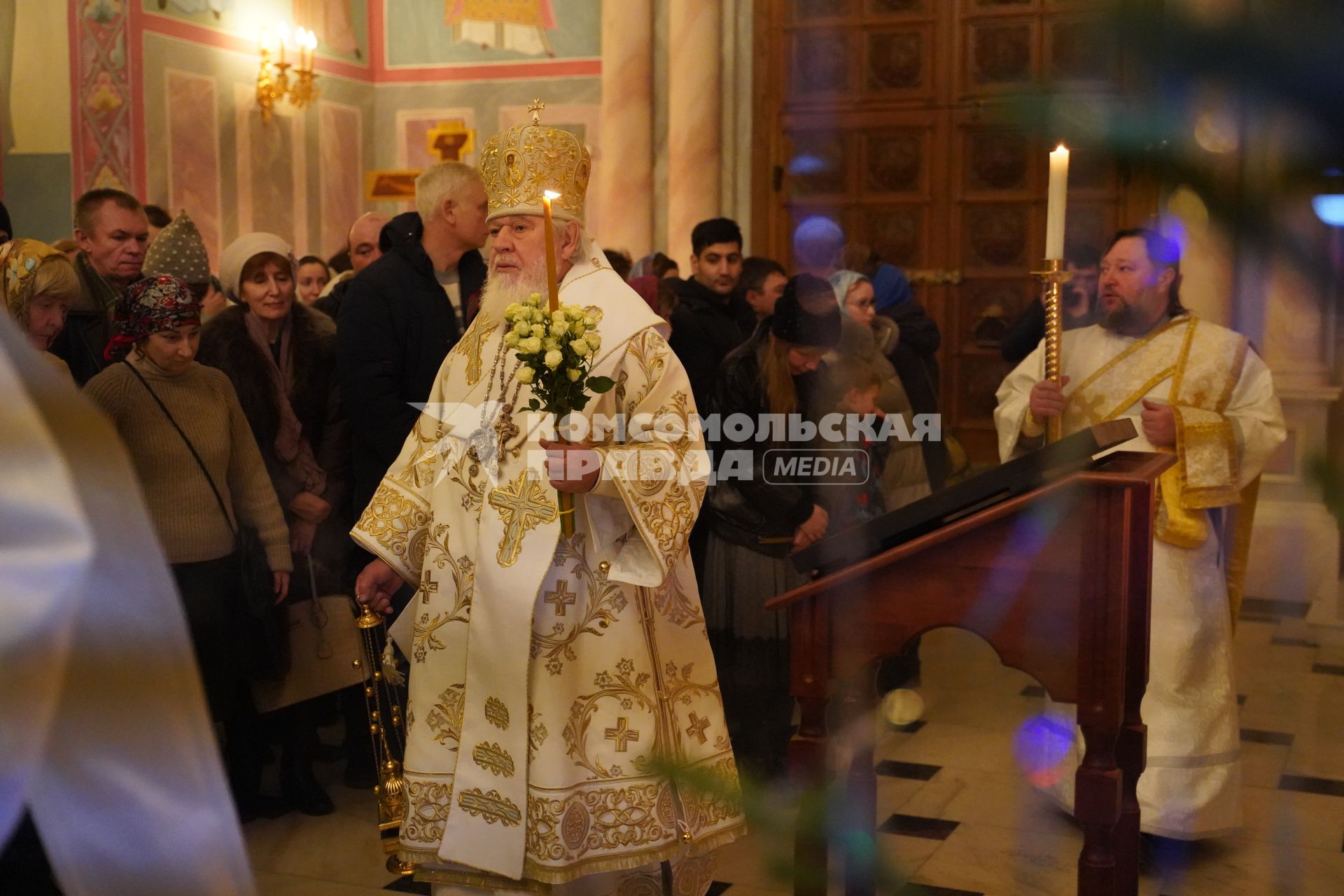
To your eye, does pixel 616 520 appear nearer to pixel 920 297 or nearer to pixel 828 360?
pixel 828 360

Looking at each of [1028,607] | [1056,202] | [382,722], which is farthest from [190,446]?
[1056,202]

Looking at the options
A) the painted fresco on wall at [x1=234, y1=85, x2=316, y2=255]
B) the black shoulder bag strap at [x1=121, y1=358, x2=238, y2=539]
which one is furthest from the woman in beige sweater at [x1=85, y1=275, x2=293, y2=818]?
the painted fresco on wall at [x1=234, y1=85, x2=316, y2=255]

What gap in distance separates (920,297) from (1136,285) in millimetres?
6110

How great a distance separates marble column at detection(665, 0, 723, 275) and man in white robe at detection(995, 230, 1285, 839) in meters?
6.00

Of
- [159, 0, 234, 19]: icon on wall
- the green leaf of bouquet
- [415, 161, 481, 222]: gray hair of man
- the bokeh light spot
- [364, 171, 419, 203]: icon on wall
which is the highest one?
[159, 0, 234, 19]: icon on wall

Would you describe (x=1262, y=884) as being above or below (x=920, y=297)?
below

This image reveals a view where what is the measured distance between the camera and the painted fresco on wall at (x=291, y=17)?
10.1 meters

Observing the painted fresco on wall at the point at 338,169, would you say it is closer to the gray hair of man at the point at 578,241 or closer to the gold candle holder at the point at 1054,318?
the gray hair of man at the point at 578,241

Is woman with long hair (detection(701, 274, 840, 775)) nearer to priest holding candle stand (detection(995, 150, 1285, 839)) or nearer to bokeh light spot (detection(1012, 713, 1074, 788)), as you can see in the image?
priest holding candle stand (detection(995, 150, 1285, 839))

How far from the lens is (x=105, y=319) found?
4418mm

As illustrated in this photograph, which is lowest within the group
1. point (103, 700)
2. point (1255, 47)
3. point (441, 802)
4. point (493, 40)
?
point (441, 802)

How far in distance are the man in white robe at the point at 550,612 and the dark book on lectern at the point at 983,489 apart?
0.80 m

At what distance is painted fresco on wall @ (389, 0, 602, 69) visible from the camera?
11.8 metres

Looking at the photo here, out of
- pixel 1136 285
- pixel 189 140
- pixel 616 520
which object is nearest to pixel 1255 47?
pixel 616 520
